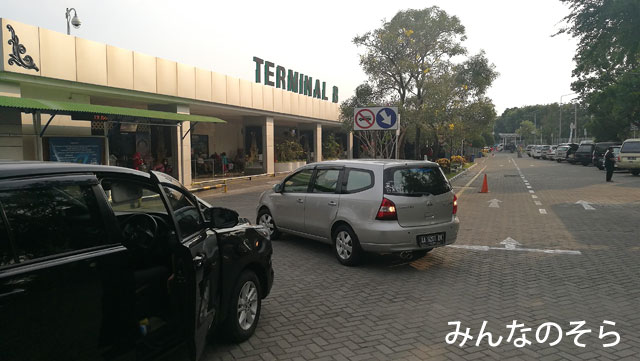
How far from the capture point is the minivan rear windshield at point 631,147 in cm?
2516

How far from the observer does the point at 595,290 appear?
5.92 m

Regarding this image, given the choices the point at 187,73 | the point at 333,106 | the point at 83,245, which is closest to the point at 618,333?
the point at 83,245

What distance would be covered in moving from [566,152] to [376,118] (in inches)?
1456

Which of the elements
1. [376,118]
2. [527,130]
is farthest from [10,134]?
[527,130]

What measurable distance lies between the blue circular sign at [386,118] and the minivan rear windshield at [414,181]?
259 inches

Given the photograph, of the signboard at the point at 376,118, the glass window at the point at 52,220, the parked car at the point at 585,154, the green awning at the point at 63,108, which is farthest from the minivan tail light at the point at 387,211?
the parked car at the point at 585,154

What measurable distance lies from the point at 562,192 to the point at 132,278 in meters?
18.7

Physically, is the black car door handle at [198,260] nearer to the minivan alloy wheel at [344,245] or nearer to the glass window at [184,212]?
the glass window at [184,212]

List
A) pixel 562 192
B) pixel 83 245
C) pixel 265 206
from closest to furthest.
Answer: pixel 83 245, pixel 265 206, pixel 562 192

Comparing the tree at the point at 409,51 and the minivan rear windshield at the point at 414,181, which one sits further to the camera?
the tree at the point at 409,51

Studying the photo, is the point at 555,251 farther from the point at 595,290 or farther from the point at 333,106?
the point at 333,106

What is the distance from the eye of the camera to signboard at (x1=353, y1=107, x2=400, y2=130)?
542 inches

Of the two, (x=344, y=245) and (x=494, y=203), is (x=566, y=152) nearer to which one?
(x=494, y=203)

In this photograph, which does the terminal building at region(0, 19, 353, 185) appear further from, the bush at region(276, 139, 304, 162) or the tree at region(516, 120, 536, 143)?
the tree at region(516, 120, 536, 143)
